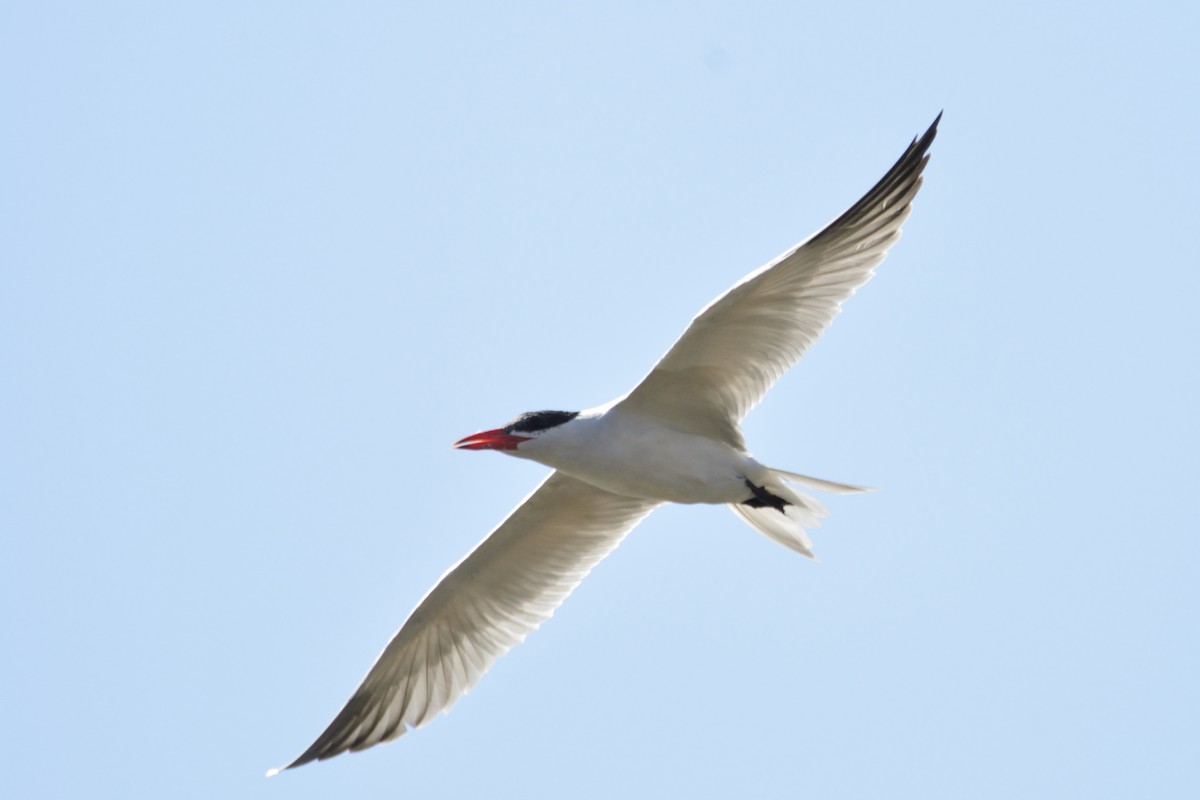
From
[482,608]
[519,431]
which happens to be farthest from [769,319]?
[482,608]

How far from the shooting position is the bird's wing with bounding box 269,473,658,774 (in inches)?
445

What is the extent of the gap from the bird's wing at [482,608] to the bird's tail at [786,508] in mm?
1131

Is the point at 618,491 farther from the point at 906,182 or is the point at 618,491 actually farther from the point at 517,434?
the point at 906,182

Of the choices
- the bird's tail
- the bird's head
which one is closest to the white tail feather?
the bird's tail

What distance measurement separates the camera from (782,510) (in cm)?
1041

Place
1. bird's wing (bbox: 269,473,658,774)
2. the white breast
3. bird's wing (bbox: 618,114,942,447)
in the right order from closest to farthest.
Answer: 1. bird's wing (bbox: 618,114,942,447)
2. the white breast
3. bird's wing (bbox: 269,473,658,774)

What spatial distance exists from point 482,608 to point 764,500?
7.97 feet

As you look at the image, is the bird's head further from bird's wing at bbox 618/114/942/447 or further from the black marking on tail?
the black marking on tail

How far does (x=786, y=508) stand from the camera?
10.4m

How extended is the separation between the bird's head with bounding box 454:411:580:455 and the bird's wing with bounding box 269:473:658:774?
38.9 inches

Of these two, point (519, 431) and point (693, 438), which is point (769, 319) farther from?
point (519, 431)

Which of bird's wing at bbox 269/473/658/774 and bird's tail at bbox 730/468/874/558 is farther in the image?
bird's wing at bbox 269/473/658/774

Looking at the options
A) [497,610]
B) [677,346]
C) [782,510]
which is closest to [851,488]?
[782,510]

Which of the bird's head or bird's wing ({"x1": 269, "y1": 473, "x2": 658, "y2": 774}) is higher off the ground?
the bird's head
